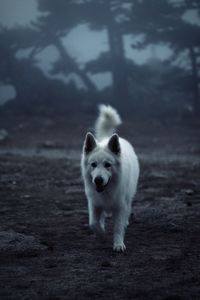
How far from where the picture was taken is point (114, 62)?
30.4 meters

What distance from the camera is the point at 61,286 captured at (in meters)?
4.48

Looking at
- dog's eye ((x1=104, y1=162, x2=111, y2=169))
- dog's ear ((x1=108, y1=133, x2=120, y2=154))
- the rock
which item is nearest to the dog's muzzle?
dog's eye ((x1=104, y1=162, x2=111, y2=169))

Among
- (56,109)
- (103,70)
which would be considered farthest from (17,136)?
(103,70)

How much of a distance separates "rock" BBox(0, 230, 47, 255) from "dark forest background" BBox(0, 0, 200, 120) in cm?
2243

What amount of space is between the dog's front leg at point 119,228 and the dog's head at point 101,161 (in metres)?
0.38

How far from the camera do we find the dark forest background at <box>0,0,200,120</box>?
94.3ft

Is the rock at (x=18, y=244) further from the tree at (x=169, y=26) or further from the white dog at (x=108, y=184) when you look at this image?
the tree at (x=169, y=26)

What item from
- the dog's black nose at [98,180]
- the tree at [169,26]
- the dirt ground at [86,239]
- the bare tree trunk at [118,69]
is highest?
the dog's black nose at [98,180]

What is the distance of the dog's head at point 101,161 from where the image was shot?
5742mm

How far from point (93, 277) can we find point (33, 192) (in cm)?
536

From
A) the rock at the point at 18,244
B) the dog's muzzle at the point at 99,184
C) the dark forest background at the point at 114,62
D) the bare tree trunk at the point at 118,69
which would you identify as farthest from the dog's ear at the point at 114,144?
the bare tree trunk at the point at 118,69

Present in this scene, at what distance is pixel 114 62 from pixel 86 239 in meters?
24.9

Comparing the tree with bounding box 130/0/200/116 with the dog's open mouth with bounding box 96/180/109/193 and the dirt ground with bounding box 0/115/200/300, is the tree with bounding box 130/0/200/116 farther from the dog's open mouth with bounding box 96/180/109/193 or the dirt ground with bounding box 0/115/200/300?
the dog's open mouth with bounding box 96/180/109/193

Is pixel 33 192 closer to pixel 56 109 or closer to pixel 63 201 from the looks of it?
pixel 63 201
